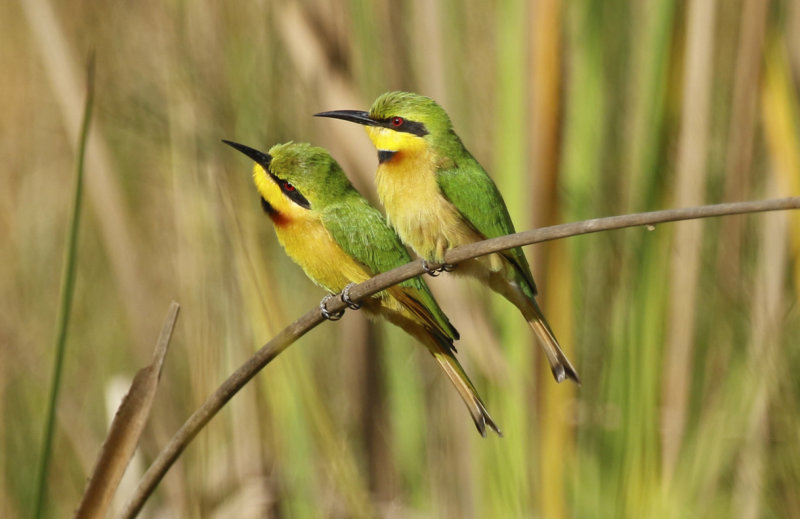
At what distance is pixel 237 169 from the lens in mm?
2344

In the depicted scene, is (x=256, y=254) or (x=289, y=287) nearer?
(x=256, y=254)

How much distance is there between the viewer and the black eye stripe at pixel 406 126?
1819 mm

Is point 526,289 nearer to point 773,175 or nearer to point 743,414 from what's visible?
point 743,414

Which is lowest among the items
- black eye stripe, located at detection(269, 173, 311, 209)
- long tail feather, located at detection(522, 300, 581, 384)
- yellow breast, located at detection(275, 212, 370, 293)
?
long tail feather, located at detection(522, 300, 581, 384)

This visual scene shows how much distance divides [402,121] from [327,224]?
Result: 0.24 meters

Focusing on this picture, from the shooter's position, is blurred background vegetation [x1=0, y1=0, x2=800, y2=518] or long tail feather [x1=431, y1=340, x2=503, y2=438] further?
blurred background vegetation [x1=0, y1=0, x2=800, y2=518]

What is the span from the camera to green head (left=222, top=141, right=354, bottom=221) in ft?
5.81

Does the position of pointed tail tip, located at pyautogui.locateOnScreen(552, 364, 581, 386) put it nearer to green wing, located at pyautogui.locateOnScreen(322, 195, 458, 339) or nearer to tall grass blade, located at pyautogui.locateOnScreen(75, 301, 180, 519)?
green wing, located at pyautogui.locateOnScreen(322, 195, 458, 339)

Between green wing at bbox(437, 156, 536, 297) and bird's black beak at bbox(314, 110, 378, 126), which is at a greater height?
bird's black beak at bbox(314, 110, 378, 126)

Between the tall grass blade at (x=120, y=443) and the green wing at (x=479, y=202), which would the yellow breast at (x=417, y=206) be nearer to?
the green wing at (x=479, y=202)

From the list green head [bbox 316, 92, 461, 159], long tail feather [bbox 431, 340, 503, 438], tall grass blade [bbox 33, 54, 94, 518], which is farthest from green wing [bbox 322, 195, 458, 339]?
tall grass blade [bbox 33, 54, 94, 518]

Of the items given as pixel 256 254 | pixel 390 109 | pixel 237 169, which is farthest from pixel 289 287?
pixel 390 109

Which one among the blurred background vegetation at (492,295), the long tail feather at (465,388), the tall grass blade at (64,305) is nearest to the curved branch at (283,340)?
the tall grass blade at (64,305)

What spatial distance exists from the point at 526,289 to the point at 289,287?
3.39 feet
